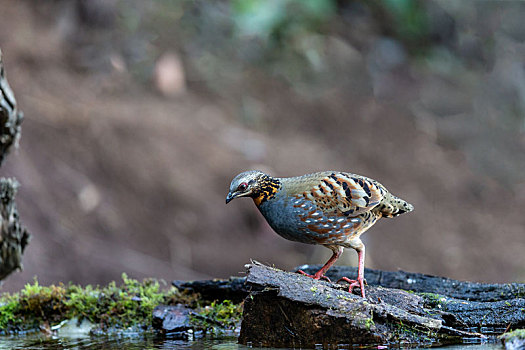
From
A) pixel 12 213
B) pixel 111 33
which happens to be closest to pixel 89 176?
pixel 111 33

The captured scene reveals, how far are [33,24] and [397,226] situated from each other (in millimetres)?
8502

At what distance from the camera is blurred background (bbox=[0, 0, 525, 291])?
1048 centimetres

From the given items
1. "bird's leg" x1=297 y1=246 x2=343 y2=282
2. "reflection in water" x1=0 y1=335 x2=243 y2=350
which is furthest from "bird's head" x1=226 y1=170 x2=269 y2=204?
"reflection in water" x1=0 y1=335 x2=243 y2=350

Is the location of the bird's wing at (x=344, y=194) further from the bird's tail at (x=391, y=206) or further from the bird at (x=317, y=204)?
the bird's tail at (x=391, y=206)

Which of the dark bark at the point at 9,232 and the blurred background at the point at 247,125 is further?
the blurred background at the point at 247,125

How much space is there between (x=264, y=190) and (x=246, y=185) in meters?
0.16

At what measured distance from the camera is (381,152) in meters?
13.0

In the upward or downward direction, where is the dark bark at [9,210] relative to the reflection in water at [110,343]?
upward

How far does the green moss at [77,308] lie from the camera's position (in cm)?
542

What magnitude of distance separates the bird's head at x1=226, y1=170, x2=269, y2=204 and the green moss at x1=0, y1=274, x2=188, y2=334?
1.44 m

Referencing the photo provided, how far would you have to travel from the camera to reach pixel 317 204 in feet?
15.0

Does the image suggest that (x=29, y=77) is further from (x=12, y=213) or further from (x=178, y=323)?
(x=178, y=323)

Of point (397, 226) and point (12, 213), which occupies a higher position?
point (397, 226)

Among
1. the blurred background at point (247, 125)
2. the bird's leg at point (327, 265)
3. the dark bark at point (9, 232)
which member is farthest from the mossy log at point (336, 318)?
the blurred background at point (247, 125)
